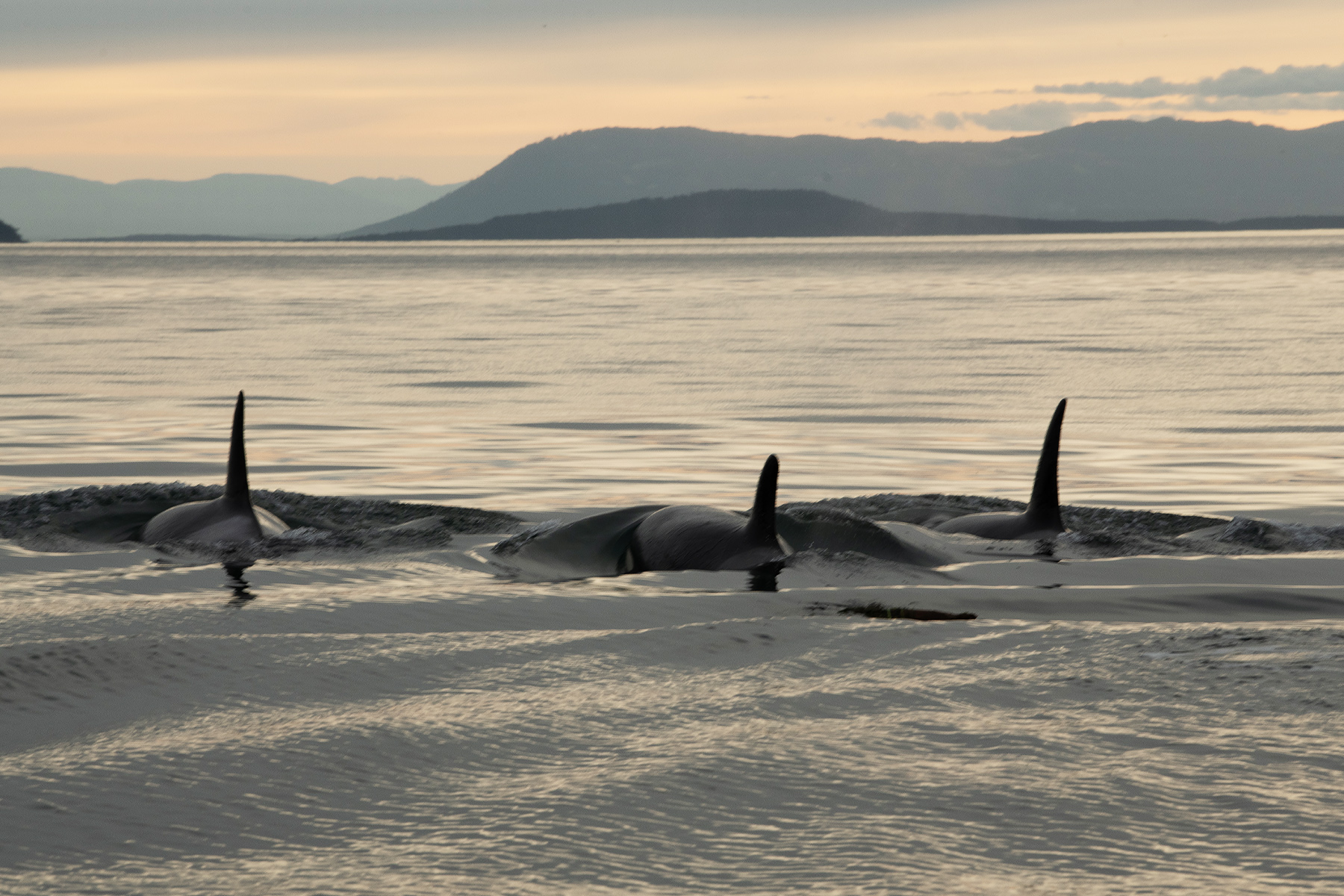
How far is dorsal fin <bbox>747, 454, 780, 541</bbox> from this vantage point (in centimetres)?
986

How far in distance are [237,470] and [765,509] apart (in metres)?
4.66

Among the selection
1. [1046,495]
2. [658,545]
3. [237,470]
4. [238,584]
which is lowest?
[238,584]

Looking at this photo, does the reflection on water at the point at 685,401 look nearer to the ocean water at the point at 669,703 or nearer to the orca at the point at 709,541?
the ocean water at the point at 669,703

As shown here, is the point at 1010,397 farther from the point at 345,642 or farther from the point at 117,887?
the point at 117,887

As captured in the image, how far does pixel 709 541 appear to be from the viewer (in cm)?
1069

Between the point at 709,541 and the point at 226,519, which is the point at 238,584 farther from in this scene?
the point at 709,541

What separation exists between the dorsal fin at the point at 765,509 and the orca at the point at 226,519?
14.1 ft

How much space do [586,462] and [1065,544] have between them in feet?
30.4

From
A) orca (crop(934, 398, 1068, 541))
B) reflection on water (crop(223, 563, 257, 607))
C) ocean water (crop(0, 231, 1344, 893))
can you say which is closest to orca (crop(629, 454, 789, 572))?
ocean water (crop(0, 231, 1344, 893))

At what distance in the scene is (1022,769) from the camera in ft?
18.1

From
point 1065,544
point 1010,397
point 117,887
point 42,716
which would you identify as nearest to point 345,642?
point 42,716

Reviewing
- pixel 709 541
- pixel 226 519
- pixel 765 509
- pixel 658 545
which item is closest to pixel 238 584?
pixel 226 519

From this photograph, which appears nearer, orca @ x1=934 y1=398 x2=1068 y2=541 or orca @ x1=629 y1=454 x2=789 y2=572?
orca @ x1=629 y1=454 x2=789 y2=572

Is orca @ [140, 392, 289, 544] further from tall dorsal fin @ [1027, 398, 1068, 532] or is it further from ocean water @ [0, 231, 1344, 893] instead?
tall dorsal fin @ [1027, 398, 1068, 532]
